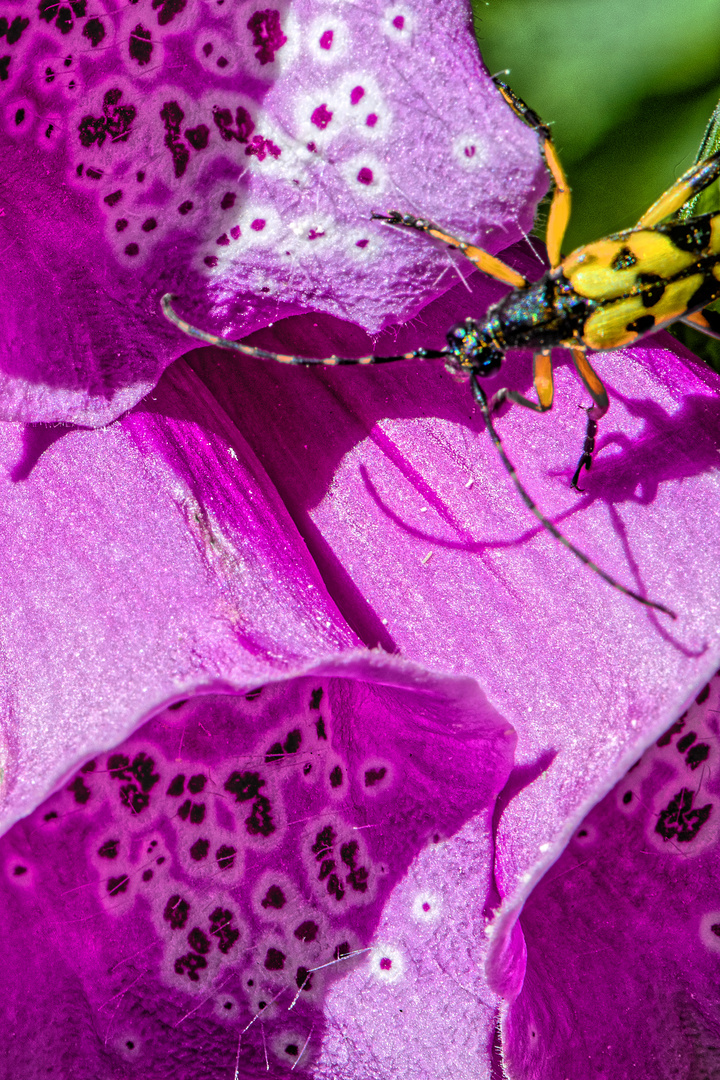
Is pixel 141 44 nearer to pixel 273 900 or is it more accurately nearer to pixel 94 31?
pixel 94 31

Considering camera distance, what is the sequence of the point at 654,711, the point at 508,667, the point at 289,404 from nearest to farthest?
the point at 654,711
the point at 508,667
the point at 289,404

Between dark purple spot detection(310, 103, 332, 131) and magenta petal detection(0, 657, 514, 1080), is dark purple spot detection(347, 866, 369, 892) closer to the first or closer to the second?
magenta petal detection(0, 657, 514, 1080)

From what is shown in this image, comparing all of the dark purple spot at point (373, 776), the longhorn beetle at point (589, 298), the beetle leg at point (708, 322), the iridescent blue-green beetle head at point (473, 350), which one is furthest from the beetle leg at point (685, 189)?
the dark purple spot at point (373, 776)

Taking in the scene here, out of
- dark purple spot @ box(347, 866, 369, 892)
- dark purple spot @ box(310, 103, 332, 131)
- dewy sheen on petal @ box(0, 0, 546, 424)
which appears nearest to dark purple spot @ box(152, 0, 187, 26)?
dewy sheen on petal @ box(0, 0, 546, 424)

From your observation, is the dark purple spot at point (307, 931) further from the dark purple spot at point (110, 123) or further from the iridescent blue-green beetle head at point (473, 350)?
the dark purple spot at point (110, 123)

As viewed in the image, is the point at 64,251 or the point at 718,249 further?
the point at 718,249

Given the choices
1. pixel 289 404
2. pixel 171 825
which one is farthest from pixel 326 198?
pixel 171 825

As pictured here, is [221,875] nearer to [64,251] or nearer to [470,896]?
[470,896]
